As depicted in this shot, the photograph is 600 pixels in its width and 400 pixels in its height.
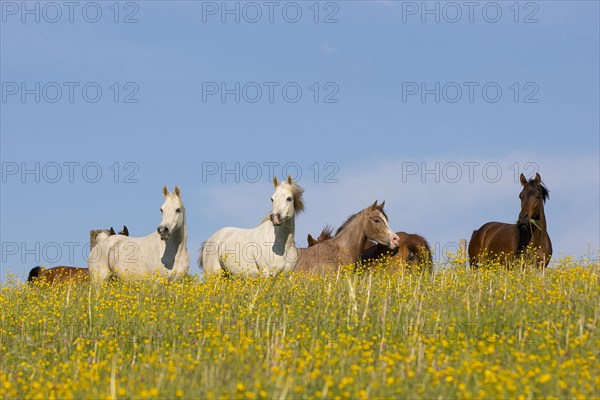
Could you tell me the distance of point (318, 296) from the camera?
1173cm

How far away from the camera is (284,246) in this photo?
15797 mm

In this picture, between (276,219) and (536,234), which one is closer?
(276,219)

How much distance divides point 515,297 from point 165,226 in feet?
23.2

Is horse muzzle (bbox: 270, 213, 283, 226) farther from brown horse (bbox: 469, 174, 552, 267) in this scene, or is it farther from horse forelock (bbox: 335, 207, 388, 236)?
brown horse (bbox: 469, 174, 552, 267)

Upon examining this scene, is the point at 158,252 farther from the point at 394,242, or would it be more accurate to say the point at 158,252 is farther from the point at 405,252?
the point at 405,252

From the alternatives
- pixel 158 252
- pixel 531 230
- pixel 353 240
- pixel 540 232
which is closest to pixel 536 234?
pixel 540 232

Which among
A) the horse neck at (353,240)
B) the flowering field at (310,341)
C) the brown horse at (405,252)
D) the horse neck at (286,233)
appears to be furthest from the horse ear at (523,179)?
the horse neck at (286,233)

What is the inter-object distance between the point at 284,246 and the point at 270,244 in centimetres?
29

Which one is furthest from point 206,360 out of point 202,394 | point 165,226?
point 165,226

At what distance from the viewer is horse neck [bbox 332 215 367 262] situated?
17891 millimetres

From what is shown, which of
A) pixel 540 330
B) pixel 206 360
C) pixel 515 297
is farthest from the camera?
pixel 515 297

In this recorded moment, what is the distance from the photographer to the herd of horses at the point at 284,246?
1544 centimetres

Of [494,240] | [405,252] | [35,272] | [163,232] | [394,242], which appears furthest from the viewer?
[35,272]

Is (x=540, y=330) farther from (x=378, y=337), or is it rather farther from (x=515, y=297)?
(x=378, y=337)
